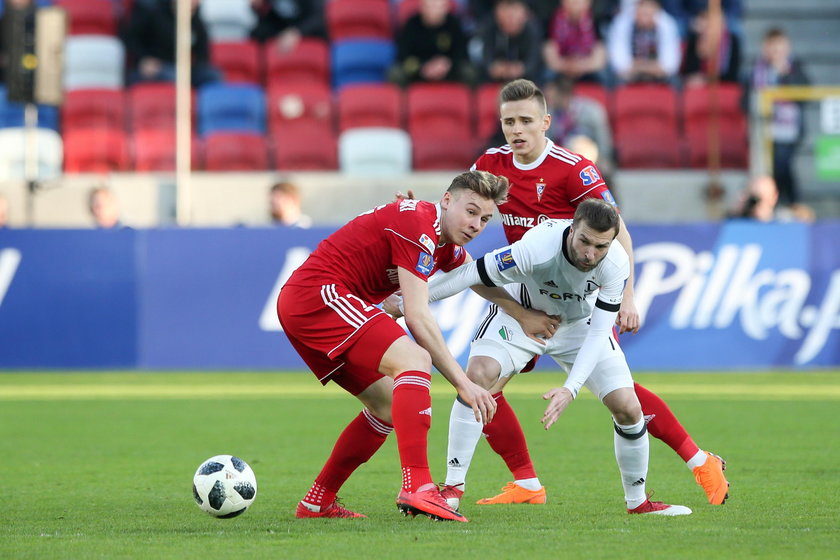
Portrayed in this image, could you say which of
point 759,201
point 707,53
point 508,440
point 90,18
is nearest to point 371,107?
point 90,18

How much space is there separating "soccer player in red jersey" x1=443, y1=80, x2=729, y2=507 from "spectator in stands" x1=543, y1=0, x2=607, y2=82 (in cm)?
1098

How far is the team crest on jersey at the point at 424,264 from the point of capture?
5.87m

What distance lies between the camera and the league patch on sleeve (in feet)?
20.6

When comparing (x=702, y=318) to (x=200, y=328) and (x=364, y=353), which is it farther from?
(x=364, y=353)

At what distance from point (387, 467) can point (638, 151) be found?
10674 mm

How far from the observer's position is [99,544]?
5.26m

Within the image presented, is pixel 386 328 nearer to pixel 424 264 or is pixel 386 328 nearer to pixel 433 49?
pixel 424 264

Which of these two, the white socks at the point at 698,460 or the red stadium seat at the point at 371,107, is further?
the red stadium seat at the point at 371,107

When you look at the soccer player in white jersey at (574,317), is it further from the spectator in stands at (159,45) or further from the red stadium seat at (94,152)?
the spectator in stands at (159,45)

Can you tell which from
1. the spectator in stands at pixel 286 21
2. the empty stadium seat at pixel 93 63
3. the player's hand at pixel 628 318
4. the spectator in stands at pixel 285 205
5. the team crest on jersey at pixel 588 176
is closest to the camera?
the player's hand at pixel 628 318

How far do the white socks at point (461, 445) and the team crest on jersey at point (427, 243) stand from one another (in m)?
0.97

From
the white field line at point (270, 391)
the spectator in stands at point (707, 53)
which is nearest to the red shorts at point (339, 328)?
the white field line at point (270, 391)

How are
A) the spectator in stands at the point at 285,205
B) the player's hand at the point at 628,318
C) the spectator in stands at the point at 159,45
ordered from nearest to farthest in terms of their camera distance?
1. the player's hand at the point at 628,318
2. the spectator in stands at the point at 285,205
3. the spectator in stands at the point at 159,45

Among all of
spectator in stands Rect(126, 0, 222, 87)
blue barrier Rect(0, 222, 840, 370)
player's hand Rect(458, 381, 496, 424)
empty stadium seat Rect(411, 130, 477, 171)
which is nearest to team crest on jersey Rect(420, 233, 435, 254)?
player's hand Rect(458, 381, 496, 424)
